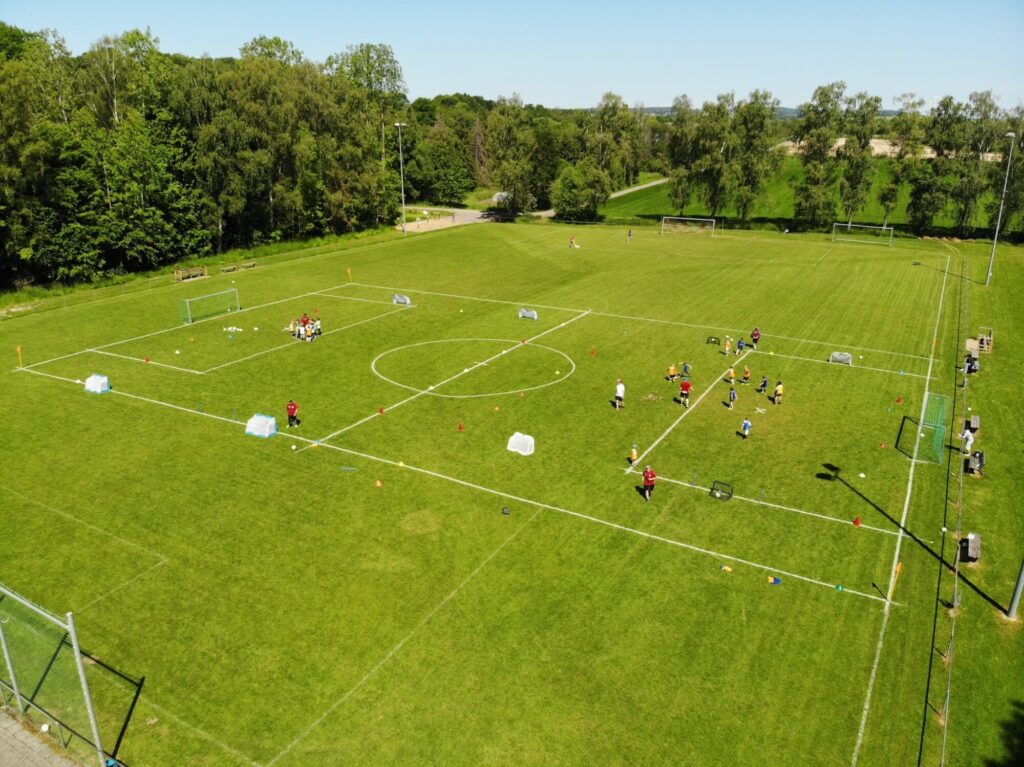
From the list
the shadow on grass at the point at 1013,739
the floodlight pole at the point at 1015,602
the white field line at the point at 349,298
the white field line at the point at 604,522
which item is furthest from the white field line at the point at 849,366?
the white field line at the point at 349,298

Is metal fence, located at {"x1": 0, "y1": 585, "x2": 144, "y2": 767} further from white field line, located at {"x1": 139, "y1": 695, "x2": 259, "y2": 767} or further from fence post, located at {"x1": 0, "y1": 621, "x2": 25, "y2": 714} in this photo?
white field line, located at {"x1": 139, "y1": 695, "x2": 259, "y2": 767}

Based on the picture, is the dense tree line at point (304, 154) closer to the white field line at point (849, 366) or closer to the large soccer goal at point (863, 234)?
the large soccer goal at point (863, 234)

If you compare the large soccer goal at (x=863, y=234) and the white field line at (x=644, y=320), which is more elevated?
the large soccer goal at (x=863, y=234)

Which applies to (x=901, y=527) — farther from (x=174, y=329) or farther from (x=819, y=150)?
(x=819, y=150)

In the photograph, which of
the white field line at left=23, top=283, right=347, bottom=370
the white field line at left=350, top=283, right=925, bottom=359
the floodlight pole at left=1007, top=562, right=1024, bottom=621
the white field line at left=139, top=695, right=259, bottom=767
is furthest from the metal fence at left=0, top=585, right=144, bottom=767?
the white field line at left=350, top=283, right=925, bottom=359

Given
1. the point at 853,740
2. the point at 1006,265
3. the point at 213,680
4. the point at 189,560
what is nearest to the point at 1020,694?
the point at 853,740

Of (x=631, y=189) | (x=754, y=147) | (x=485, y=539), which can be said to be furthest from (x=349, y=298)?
(x=631, y=189)
